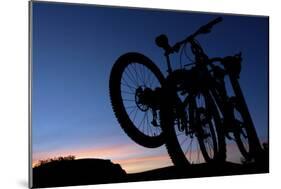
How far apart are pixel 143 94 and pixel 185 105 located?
44 centimetres

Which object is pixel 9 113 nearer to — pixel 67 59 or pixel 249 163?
pixel 67 59

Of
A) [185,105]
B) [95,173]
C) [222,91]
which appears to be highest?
[222,91]

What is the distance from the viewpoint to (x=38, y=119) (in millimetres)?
4930

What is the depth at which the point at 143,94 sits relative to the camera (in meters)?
5.38

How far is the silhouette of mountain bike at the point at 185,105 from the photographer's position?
5328 mm

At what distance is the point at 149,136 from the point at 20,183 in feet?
3.95

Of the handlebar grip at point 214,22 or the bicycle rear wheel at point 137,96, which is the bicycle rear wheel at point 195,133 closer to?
the bicycle rear wheel at point 137,96

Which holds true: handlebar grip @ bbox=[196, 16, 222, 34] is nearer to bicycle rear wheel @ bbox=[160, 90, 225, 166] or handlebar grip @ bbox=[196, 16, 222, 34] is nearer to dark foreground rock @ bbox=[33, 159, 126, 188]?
bicycle rear wheel @ bbox=[160, 90, 225, 166]

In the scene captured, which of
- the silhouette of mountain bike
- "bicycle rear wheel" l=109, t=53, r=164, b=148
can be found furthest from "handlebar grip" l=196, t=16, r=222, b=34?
"bicycle rear wheel" l=109, t=53, r=164, b=148

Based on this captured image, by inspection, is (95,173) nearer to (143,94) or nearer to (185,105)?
(143,94)

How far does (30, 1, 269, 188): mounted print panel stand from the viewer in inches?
197

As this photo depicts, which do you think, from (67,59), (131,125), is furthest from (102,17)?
(131,125)

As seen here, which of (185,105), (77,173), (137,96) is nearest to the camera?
(77,173)

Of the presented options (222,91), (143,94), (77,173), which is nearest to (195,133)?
(222,91)
